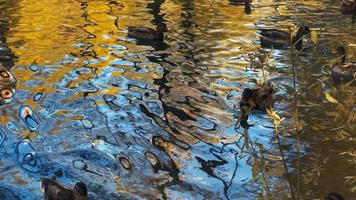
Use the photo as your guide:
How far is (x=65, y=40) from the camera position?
1634 centimetres

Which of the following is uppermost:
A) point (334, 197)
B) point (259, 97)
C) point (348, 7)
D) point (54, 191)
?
point (334, 197)

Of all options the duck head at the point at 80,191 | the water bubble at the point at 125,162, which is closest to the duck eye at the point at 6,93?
the water bubble at the point at 125,162

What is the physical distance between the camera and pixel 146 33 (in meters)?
16.5

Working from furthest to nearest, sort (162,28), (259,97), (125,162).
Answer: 1. (162,28)
2. (259,97)
3. (125,162)

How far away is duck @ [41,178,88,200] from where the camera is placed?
7.13 m

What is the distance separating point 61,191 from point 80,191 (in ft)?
0.78

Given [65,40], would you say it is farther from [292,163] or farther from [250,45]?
[292,163]

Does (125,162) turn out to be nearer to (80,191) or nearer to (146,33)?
(80,191)

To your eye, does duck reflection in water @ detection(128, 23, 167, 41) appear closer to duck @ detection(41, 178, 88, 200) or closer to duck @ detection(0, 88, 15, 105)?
duck @ detection(0, 88, 15, 105)

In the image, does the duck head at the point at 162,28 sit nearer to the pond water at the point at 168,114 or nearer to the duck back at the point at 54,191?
the pond water at the point at 168,114

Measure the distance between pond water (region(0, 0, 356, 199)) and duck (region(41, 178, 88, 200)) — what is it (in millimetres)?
297

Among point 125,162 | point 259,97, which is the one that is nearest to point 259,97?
point 259,97

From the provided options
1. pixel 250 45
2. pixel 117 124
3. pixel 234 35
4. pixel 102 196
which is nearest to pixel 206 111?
pixel 117 124

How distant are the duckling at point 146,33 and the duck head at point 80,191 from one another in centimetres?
941
